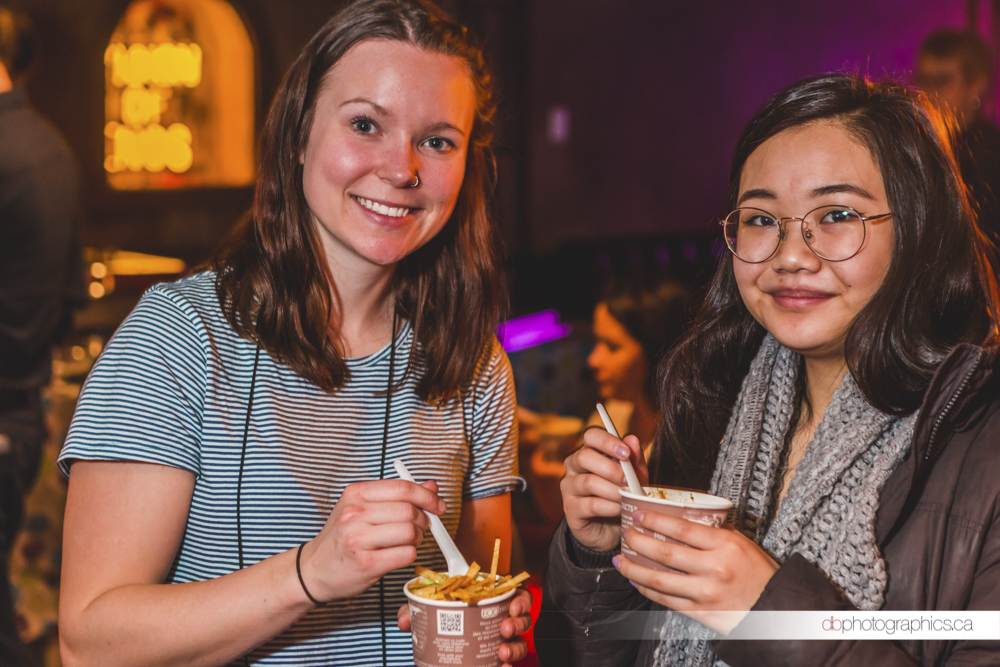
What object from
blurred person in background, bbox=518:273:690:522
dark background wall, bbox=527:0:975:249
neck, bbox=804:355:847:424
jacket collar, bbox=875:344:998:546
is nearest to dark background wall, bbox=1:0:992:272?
dark background wall, bbox=527:0:975:249

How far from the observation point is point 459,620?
1.21 meters

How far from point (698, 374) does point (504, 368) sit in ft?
1.29

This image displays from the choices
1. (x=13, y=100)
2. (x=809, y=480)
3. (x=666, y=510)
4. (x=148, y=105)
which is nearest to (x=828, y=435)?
(x=809, y=480)

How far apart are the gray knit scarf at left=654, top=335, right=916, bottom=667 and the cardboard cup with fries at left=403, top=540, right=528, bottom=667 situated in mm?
426

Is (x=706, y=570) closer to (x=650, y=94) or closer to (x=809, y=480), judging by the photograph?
(x=809, y=480)

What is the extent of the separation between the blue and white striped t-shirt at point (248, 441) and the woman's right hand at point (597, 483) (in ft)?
0.82

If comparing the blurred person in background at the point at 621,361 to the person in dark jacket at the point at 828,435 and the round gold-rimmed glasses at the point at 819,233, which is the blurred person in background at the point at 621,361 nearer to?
the person in dark jacket at the point at 828,435

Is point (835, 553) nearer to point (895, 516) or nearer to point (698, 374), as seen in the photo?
point (895, 516)

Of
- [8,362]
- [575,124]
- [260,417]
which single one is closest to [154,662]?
[260,417]

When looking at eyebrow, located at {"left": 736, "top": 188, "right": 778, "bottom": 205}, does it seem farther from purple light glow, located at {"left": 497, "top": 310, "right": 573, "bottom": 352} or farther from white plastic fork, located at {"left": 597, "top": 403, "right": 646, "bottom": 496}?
purple light glow, located at {"left": 497, "top": 310, "right": 573, "bottom": 352}

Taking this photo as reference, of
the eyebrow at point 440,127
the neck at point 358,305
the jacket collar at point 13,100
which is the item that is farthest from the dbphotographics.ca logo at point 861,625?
the jacket collar at point 13,100

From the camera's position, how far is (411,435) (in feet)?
5.36

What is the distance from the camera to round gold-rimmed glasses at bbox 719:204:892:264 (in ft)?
4.69

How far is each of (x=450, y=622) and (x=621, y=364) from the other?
221 cm
